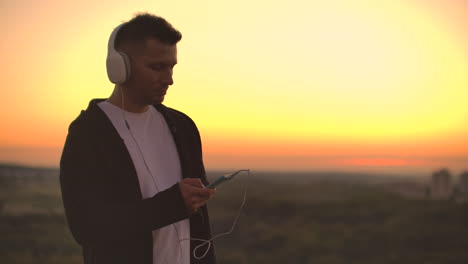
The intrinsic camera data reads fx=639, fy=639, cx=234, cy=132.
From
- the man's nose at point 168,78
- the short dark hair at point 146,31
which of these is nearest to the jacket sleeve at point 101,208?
the man's nose at point 168,78

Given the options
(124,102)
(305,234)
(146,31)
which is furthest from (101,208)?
(305,234)

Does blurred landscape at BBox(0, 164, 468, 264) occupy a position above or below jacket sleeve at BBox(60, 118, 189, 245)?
below

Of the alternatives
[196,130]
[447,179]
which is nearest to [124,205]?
[196,130]

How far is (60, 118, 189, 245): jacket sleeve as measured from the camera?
246 cm

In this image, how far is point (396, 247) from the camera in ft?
69.1

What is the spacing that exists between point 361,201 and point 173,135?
37643 millimetres

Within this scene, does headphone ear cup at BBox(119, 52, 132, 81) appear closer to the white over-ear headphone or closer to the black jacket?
the white over-ear headphone

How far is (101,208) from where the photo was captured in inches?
97.3

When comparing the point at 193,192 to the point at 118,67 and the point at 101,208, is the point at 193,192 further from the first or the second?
the point at 118,67

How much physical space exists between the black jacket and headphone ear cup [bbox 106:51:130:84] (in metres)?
0.16

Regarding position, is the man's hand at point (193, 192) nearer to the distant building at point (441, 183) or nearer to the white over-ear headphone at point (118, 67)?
the white over-ear headphone at point (118, 67)

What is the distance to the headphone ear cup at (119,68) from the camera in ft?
8.83

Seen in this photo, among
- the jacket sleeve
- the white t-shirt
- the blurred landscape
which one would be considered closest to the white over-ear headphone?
the white t-shirt

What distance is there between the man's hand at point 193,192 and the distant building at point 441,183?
2224 inches
